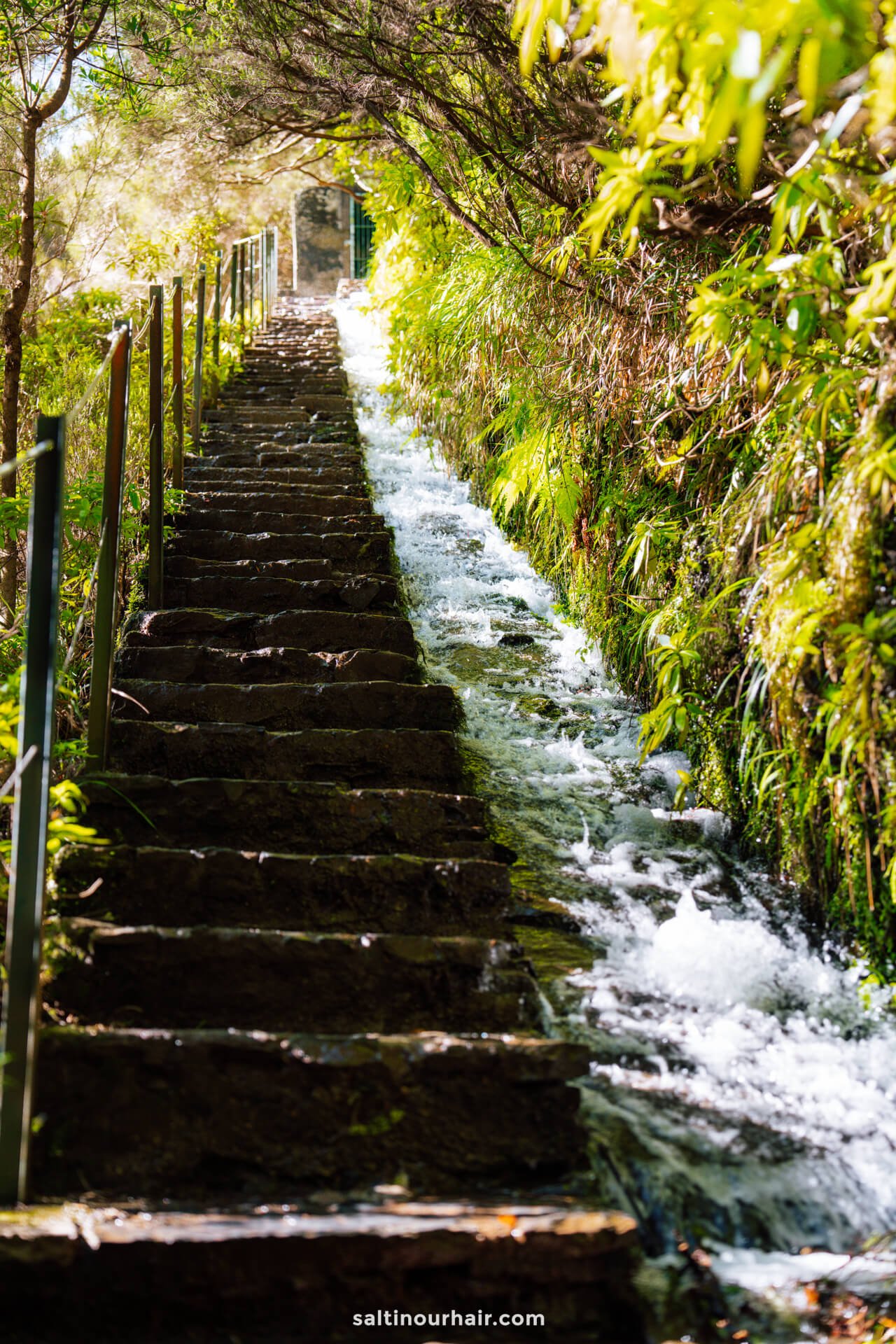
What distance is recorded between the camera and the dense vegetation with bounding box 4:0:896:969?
1969mm

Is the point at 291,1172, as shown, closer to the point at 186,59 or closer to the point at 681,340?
the point at 681,340

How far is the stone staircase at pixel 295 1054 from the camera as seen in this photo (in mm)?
1686

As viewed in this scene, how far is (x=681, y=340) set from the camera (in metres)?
3.68

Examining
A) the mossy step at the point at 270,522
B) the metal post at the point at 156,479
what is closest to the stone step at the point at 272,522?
the mossy step at the point at 270,522

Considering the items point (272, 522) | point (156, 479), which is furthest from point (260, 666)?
point (272, 522)

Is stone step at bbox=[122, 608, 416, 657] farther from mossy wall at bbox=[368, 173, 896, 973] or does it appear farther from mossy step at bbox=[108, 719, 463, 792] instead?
mossy wall at bbox=[368, 173, 896, 973]

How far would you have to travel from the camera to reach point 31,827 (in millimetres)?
1839

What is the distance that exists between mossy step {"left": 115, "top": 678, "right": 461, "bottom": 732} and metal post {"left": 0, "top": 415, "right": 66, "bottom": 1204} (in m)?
1.58

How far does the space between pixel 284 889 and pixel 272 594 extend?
204cm

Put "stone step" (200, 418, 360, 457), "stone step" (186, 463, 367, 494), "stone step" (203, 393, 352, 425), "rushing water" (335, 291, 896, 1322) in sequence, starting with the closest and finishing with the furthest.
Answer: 1. "rushing water" (335, 291, 896, 1322)
2. "stone step" (186, 463, 367, 494)
3. "stone step" (200, 418, 360, 457)
4. "stone step" (203, 393, 352, 425)

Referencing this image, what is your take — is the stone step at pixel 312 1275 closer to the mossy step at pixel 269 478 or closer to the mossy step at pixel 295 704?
the mossy step at pixel 295 704

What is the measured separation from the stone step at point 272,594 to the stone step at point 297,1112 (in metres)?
2.60

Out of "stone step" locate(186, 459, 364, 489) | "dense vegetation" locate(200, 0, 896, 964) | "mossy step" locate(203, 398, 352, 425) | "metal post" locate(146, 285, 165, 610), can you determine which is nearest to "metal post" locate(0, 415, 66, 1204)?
"dense vegetation" locate(200, 0, 896, 964)

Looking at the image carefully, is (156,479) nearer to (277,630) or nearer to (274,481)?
(277,630)
